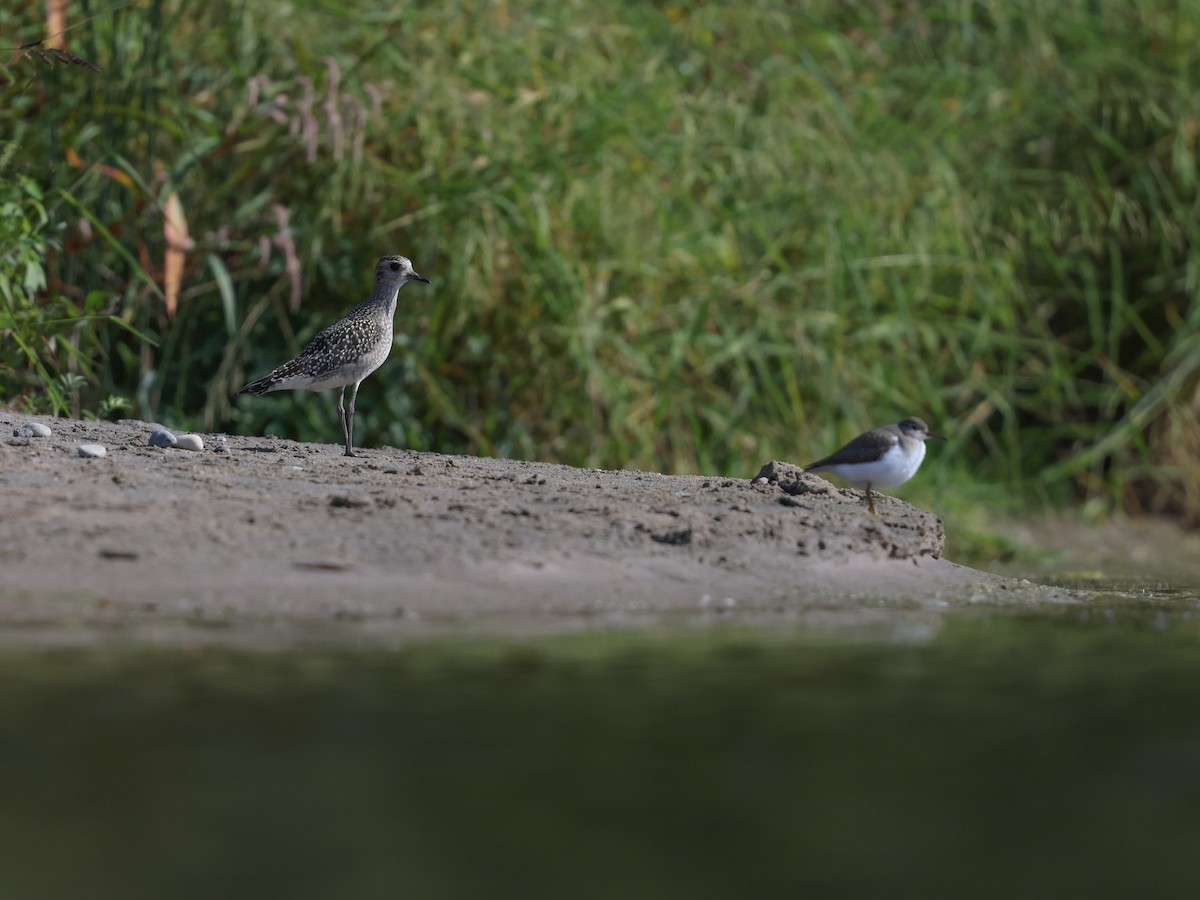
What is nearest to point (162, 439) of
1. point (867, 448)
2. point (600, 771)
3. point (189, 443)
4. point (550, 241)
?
point (189, 443)

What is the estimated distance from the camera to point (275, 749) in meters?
2.94

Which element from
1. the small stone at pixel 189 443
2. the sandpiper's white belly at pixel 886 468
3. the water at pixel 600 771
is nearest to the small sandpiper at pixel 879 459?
the sandpiper's white belly at pixel 886 468

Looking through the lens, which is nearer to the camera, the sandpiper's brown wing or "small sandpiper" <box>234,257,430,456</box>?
the sandpiper's brown wing

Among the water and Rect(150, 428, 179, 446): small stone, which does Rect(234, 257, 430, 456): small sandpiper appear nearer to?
Rect(150, 428, 179, 446): small stone

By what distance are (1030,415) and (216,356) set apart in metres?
4.75

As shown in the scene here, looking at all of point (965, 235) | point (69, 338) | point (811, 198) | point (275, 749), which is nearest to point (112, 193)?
point (69, 338)

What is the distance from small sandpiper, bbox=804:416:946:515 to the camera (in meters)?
5.63

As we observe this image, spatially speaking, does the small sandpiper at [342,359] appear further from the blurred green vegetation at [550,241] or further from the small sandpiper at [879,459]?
the small sandpiper at [879,459]

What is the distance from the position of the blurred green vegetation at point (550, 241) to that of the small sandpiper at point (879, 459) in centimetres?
178

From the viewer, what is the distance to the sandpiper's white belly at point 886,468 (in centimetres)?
563

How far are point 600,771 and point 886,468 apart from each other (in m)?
2.95

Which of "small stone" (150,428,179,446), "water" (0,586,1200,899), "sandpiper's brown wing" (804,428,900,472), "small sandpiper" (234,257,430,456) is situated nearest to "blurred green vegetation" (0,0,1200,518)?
"small stone" (150,428,179,446)

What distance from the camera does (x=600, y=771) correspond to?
289 centimetres

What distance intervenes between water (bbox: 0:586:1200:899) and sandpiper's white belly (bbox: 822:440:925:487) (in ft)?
5.19
